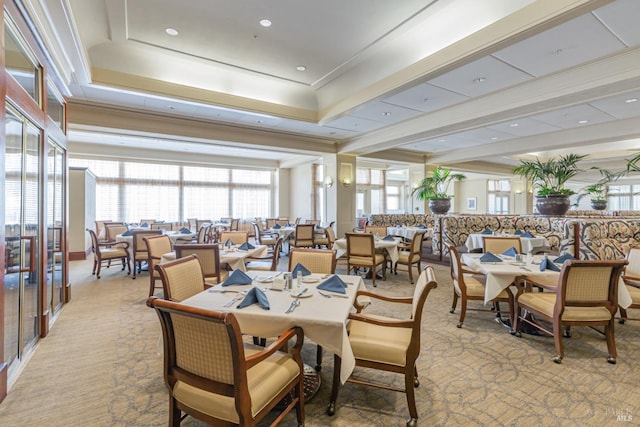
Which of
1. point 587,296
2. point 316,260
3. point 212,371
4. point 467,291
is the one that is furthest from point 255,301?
point 587,296

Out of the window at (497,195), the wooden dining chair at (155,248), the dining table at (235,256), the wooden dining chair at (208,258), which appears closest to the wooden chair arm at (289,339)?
the wooden dining chair at (208,258)

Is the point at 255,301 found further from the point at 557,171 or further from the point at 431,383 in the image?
the point at 557,171

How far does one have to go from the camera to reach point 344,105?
5.87 meters

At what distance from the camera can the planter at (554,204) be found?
5.14m

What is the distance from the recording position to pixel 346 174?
933 centimetres

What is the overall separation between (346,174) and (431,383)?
7.41m

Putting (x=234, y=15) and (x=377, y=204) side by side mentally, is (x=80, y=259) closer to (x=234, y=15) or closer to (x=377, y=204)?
(x=234, y=15)

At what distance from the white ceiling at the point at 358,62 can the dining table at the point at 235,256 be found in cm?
257

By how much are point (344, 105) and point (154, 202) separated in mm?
7967

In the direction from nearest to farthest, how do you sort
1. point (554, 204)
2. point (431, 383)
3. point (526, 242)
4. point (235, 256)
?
point (431, 383) → point (235, 256) → point (554, 204) → point (526, 242)

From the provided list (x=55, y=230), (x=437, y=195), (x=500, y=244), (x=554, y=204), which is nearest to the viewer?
(x=55, y=230)

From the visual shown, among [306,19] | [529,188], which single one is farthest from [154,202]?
[529,188]

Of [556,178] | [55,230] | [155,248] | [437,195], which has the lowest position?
[155,248]

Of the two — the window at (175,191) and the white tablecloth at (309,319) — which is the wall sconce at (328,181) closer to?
the window at (175,191)
